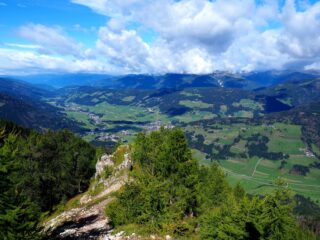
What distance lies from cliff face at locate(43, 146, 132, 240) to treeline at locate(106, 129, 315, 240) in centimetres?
433

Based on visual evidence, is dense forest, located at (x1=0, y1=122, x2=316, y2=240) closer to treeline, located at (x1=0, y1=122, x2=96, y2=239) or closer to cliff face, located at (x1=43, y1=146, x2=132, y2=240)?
cliff face, located at (x1=43, y1=146, x2=132, y2=240)

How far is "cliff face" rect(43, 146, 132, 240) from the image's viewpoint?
6191 centimetres

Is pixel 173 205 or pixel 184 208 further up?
pixel 173 205

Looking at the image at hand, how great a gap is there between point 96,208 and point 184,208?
3163 cm

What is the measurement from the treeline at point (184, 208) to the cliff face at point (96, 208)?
14.2 feet

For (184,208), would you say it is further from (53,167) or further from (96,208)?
(53,167)

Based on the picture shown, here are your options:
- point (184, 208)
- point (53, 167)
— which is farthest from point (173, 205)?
point (53, 167)

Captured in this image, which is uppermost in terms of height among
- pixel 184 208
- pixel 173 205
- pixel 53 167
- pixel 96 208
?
pixel 173 205

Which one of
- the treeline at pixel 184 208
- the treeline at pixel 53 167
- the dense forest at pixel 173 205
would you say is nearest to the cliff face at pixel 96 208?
the treeline at pixel 184 208

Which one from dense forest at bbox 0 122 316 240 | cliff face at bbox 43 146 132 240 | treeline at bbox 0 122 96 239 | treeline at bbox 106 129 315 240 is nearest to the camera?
dense forest at bbox 0 122 316 240

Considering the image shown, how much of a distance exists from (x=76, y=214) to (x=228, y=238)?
1774 inches

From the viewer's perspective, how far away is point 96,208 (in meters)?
82.1

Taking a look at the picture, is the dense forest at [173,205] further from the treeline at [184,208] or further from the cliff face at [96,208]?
the cliff face at [96,208]

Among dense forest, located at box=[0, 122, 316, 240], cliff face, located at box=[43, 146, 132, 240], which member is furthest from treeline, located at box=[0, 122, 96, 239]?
dense forest, located at box=[0, 122, 316, 240]
